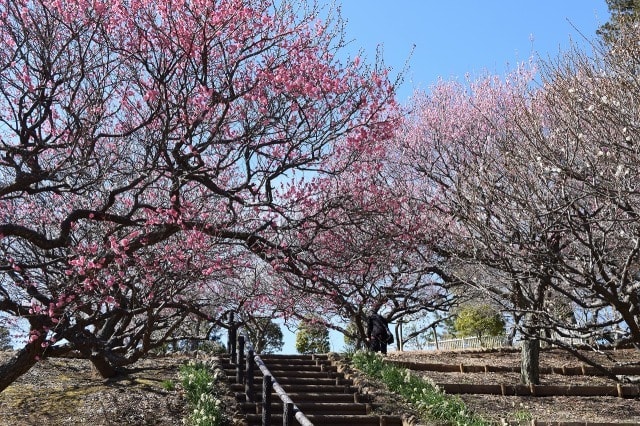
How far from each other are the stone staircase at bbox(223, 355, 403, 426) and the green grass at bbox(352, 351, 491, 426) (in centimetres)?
49

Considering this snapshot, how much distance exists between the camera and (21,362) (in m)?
8.62

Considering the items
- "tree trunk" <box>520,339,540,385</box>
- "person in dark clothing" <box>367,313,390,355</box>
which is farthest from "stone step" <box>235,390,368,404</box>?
"person in dark clothing" <box>367,313,390,355</box>

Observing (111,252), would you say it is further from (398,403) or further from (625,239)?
(625,239)

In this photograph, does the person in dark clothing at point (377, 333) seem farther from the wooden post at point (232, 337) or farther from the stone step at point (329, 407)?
the stone step at point (329, 407)

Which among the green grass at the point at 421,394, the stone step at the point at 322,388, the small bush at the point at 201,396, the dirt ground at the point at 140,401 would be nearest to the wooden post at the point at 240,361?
the small bush at the point at 201,396

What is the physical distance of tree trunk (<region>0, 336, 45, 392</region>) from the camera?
846 cm

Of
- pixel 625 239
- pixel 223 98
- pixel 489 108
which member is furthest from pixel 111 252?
pixel 489 108

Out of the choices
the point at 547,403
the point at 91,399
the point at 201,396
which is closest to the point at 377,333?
the point at 547,403

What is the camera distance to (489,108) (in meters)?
16.1

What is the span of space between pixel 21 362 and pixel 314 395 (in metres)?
4.74

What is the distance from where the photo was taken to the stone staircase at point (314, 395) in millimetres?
9938

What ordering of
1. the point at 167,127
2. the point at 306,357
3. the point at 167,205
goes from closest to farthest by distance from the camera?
the point at 167,127, the point at 167,205, the point at 306,357

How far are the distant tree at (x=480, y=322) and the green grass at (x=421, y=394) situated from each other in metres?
14.5

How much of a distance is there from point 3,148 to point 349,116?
5.35 m
